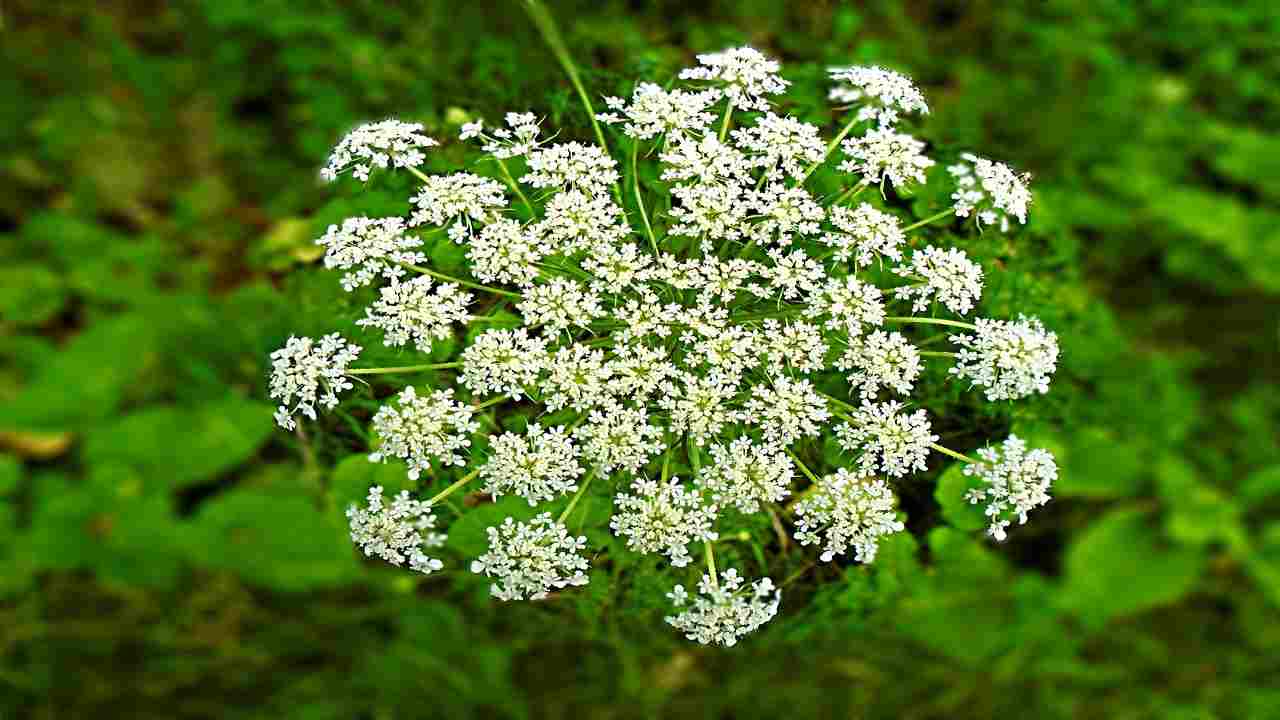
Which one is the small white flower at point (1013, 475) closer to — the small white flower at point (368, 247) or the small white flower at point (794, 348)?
the small white flower at point (794, 348)

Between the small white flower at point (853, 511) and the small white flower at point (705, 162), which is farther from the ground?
the small white flower at point (705, 162)

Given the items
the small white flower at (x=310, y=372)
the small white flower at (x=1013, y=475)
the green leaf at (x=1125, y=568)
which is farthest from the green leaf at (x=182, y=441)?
the green leaf at (x=1125, y=568)

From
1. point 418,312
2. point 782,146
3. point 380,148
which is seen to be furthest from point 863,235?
point 380,148

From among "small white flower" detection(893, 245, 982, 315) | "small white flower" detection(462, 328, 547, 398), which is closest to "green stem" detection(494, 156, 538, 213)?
"small white flower" detection(462, 328, 547, 398)

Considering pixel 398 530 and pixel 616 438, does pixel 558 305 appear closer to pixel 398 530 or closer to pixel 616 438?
pixel 616 438

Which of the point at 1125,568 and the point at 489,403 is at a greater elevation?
the point at 489,403

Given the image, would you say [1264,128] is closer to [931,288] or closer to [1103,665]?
[1103,665]
